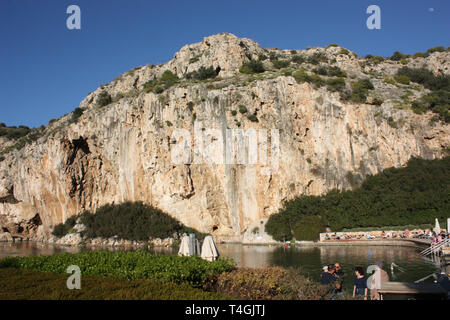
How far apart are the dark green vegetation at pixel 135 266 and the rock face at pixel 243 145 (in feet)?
106

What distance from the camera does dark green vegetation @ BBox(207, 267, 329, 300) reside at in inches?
377

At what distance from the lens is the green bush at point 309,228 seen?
38500 mm

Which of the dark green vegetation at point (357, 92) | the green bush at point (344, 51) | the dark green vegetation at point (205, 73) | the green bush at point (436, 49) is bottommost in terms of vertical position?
the dark green vegetation at point (357, 92)

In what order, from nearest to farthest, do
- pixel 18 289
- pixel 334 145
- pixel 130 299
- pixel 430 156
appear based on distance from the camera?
1. pixel 130 299
2. pixel 18 289
3. pixel 430 156
4. pixel 334 145

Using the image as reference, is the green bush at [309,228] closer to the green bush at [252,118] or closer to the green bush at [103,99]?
the green bush at [252,118]

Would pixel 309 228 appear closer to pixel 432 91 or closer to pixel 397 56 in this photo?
pixel 432 91

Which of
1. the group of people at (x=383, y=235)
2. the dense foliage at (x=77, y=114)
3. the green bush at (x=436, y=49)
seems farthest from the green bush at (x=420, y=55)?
the dense foliage at (x=77, y=114)

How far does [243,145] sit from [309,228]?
13406 mm

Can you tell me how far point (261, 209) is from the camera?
146 feet

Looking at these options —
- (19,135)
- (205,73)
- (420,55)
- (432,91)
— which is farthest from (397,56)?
(19,135)

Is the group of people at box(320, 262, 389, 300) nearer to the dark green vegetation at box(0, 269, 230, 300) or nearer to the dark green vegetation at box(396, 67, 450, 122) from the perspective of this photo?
the dark green vegetation at box(0, 269, 230, 300)

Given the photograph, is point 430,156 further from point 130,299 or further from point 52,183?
point 52,183
